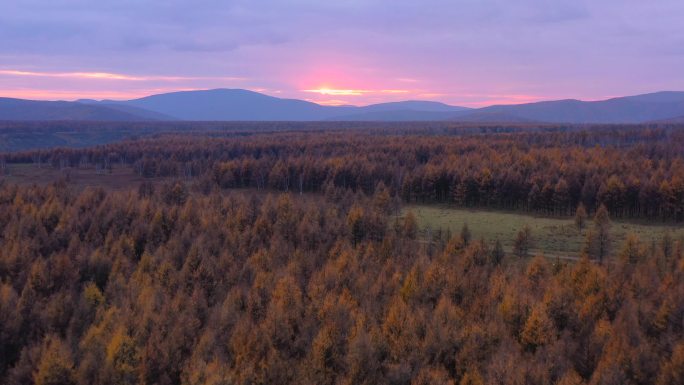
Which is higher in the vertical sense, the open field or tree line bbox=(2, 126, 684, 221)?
tree line bbox=(2, 126, 684, 221)

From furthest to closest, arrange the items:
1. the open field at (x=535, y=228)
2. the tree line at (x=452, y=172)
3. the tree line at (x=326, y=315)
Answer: the tree line at (x=452, y=172) < the open field at (x=535, y=228) < the tree line at (x=326, y=315)

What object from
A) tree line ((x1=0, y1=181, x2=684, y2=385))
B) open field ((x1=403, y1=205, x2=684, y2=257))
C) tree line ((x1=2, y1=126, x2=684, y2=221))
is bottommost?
open field ((x1=403, y1=205, x2=684, y2=257))

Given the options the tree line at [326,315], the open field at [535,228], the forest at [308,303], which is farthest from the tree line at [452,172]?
the tree line at [326,315]

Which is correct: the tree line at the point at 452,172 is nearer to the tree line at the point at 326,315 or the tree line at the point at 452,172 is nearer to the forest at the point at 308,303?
the forest at the point at 308,303

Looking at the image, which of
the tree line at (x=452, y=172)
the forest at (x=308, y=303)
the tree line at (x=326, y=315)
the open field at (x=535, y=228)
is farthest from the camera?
the tree line at (x=452, y=172)

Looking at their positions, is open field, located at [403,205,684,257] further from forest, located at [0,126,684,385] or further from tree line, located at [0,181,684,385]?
tree line, located at [0,181,684,385]

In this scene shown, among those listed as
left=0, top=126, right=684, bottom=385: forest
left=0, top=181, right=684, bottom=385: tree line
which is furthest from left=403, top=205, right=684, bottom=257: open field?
left=0, top=181, right=684, bottom=385: tree line

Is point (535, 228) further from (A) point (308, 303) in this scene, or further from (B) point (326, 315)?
(B) point (326, 315)

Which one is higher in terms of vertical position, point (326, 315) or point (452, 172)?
→ point (452, 172)

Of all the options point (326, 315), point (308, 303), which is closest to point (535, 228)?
point (308, 303)
